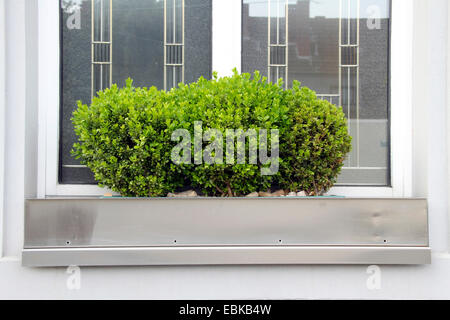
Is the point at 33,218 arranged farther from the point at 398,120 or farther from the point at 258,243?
the point at 398,120

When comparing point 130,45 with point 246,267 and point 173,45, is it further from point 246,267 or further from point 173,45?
point 246,267

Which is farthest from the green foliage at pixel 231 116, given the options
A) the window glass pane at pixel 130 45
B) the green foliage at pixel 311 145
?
the window glass pane at pixel 130 45

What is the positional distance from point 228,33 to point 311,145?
110cm

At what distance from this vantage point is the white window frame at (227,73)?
104 inches

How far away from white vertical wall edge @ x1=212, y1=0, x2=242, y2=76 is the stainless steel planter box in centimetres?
116

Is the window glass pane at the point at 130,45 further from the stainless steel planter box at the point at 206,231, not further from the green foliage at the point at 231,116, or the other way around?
the stainless steel planter box at the point at 206,231

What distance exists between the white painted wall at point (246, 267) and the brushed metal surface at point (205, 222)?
22 centimetres

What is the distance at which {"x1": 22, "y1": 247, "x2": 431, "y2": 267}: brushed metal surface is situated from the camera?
7.08 ft

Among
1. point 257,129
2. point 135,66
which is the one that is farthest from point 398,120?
point 135,66

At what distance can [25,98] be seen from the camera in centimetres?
240

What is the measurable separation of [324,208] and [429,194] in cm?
79

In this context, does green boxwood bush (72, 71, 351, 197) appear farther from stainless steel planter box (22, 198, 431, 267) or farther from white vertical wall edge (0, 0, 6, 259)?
white vertical wall edge (0, 0, 6, 259)

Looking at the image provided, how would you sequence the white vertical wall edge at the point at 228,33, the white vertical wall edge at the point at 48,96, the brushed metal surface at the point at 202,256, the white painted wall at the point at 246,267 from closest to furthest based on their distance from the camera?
the brushed metal surface at the point at 202,256 < the white painted wall at the point at 246,267 < the white vertical wall edge at the point at 48,96 < the white vertical wall edge at the point at 228,33
